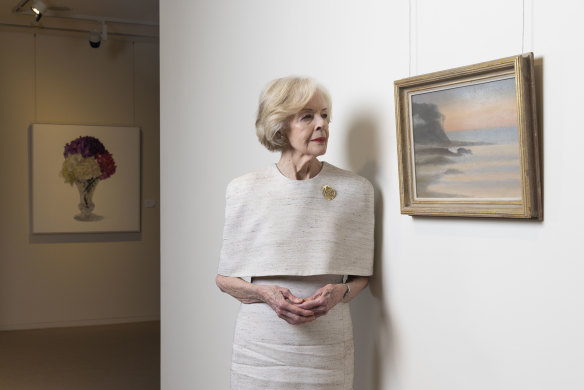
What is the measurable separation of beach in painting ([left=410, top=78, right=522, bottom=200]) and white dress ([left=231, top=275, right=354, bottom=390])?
1.81 ft

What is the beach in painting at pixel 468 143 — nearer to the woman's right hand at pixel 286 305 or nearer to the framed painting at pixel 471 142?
the framed painting at pixel 471 142

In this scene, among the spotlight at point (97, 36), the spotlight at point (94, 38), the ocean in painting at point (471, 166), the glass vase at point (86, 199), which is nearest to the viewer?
the ocean in painting at point (471, 166)

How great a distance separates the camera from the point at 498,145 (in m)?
1.92

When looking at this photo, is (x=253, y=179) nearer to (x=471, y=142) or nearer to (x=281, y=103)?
(x=281, y=103)

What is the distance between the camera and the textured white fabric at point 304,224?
95.0 inches

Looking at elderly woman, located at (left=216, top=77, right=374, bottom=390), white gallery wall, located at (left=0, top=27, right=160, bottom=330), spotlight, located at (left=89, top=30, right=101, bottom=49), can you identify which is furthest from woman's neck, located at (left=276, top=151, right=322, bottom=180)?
white gallery wall, located at (left=0, top=27, right=160, bottom=330)

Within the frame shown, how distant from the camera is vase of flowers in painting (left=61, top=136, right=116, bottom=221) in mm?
8797

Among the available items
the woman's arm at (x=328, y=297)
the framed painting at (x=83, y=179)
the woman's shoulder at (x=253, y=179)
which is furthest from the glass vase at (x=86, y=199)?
the woman's arm at (x=328, y=297)

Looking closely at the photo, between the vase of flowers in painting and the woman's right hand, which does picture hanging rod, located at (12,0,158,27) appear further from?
the woman's right hand

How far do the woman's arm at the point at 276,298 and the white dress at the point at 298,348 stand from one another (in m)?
0.06

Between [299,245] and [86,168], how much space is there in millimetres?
6947

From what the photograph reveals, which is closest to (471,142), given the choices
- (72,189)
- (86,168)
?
(86,168)

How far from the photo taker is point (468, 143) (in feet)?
6.65

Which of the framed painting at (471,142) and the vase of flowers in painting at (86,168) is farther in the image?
the vase of flowers in painting at (86,168)
